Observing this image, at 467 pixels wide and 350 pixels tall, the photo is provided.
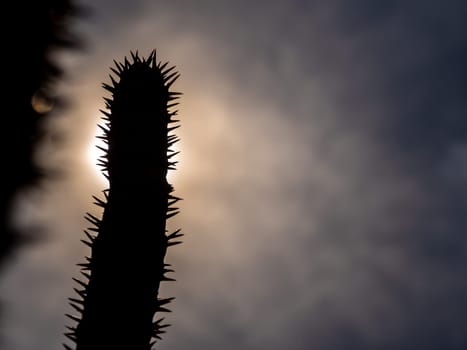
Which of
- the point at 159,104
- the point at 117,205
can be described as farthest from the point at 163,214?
the point at 159,104

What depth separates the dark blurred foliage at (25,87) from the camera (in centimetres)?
138

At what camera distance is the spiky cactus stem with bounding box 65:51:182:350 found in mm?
5027

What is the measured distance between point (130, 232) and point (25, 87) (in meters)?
4.05

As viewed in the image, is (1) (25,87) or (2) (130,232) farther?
(2) (130,232)

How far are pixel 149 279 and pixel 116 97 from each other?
2.46 meters

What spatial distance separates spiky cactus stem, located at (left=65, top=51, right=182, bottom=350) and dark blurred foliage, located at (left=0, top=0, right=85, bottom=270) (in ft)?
12.7

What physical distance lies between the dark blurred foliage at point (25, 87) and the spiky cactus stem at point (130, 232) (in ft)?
12.7

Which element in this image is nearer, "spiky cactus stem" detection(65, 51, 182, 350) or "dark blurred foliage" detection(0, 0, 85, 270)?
"dark blurred foliage" detection(0, 0, 85, 270)

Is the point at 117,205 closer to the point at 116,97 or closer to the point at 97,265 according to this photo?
the point at 97,265

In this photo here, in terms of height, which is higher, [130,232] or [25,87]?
[130,232]

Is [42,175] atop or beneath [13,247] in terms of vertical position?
atop

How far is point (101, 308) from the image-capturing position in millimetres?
5027

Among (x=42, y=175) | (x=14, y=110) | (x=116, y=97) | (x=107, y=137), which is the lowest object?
(x=42, y=175)

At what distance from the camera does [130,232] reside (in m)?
5.39
